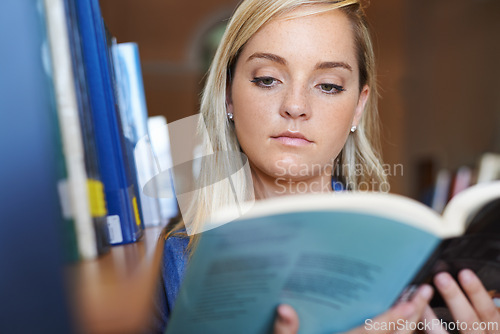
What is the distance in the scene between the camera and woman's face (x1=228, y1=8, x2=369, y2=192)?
2.52ft

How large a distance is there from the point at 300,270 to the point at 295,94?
1.18 feet

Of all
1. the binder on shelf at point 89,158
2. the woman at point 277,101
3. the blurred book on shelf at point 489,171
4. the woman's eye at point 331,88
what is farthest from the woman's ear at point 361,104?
the blurred book on shelf at point 489,171

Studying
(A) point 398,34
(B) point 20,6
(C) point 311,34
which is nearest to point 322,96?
(C) point 311,34

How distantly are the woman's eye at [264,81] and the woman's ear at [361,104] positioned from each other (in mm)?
228

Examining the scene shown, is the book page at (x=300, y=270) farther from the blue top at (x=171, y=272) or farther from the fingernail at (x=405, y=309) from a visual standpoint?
the blue top at (x=171, y=272)

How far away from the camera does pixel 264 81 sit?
31.5 inches

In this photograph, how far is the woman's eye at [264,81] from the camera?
2.60 feet

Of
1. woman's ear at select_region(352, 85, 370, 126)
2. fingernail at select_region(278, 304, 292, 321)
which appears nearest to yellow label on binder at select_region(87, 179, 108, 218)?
fingernail at select_region(278, 304, 292, 321)

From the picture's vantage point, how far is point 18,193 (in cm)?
32

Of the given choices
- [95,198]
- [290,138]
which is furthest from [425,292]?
[95,198]

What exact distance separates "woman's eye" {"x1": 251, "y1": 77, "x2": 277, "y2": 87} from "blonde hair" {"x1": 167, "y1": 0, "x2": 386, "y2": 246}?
8 centimetres

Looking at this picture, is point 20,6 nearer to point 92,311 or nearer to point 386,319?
point 92,311

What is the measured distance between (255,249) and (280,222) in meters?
0.04

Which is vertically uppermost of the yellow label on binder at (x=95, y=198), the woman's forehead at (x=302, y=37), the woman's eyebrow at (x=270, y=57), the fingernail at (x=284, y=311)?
the woman's forehead at (x=302, y=37)
